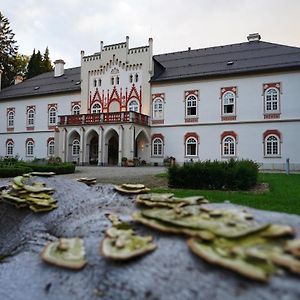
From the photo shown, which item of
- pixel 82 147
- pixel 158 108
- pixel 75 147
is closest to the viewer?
pixel 82 147

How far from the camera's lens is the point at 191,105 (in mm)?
30438

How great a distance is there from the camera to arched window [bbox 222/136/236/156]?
28.5m

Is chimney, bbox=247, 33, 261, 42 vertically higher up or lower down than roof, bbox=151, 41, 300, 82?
higher up

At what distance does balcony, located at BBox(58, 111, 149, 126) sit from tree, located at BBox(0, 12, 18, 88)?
86.6 feet

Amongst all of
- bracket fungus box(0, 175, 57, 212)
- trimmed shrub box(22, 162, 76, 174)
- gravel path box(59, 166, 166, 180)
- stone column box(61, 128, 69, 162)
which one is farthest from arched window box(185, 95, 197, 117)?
bracket fungus box(0, 175, 57, 212)

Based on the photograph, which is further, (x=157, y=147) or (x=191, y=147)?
(x=157, y=147)

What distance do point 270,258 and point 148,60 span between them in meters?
31.6

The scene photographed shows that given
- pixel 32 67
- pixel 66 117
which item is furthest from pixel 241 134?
pixel 32 67

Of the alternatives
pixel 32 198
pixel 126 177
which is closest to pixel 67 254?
pixel 32 198

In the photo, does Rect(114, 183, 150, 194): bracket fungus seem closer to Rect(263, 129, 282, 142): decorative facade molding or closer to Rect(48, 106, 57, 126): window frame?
Rect(263, 129, 282, 142): decorative facade molding

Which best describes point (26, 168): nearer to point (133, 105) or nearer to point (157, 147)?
point (157, 147)

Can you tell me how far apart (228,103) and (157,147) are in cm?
770

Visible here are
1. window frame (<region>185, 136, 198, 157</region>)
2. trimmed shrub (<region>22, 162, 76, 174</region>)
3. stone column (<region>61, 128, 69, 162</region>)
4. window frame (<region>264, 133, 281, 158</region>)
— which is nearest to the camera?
trimmed shrub (<region>22, 162, 76, 174</region>)

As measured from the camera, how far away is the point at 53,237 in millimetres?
3314
